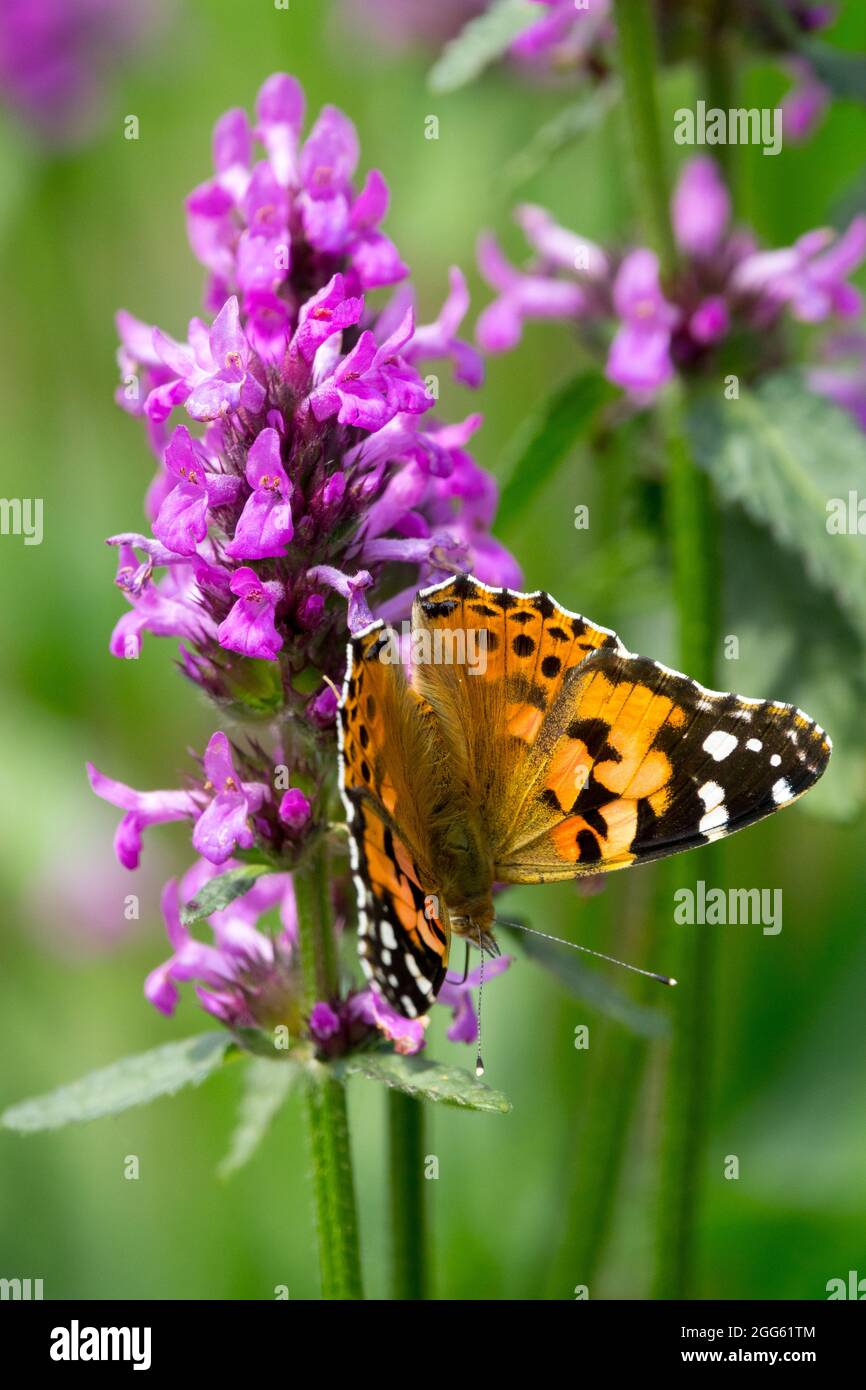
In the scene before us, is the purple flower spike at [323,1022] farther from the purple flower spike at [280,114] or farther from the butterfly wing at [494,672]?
the purple flower spike at [280,114]

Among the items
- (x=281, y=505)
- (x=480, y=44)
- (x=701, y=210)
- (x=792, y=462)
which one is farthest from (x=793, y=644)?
(x=281, y=505)

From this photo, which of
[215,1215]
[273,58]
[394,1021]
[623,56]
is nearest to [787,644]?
[623,56]

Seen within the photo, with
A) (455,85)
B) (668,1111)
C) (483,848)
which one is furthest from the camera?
(668,1111)

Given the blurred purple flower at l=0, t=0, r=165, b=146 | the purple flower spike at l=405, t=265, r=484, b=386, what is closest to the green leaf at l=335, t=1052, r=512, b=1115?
the purple flower spike at l=405, t=265, r=484, b=386

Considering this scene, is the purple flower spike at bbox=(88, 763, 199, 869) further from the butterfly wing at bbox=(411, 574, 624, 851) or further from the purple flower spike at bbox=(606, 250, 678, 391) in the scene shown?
the purple flower spike at bbox=(606, 250, 678, 391)

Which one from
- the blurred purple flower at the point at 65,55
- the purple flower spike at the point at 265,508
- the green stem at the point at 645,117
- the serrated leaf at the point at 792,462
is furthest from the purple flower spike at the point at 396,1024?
the blurred purple flower at the point at 65,55

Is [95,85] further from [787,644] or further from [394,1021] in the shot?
[394,1021]

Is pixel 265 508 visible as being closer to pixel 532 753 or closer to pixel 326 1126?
pixel 532 753
